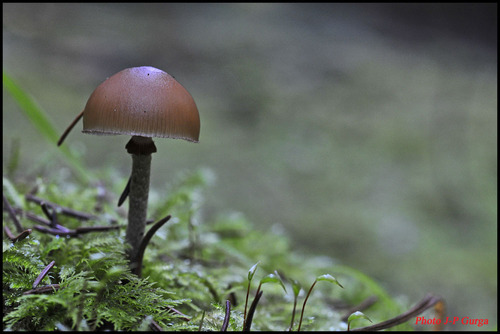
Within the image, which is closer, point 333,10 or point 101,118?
point 101,118

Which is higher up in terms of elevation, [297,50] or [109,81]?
[297,50]

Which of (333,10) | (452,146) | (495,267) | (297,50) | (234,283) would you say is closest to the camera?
(234,283)

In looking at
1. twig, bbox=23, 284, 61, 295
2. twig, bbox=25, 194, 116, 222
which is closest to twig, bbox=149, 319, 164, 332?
twig, bbox=23, 284, 61, 295

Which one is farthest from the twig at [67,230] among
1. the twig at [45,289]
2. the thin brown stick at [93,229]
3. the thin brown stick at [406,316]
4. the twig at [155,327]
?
the thin brown stick at [406,316]

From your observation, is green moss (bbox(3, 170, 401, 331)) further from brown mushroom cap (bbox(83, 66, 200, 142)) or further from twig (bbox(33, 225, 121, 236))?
brown mushroom cap (bbox(83, 66, 200, 142))

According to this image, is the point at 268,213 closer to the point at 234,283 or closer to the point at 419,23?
the point at 234,283

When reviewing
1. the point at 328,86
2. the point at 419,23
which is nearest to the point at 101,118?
the point at 328,86

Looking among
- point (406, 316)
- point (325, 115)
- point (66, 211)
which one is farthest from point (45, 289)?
point (325, 115)

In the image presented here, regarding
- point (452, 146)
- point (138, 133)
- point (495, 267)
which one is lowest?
point (495, 267)
